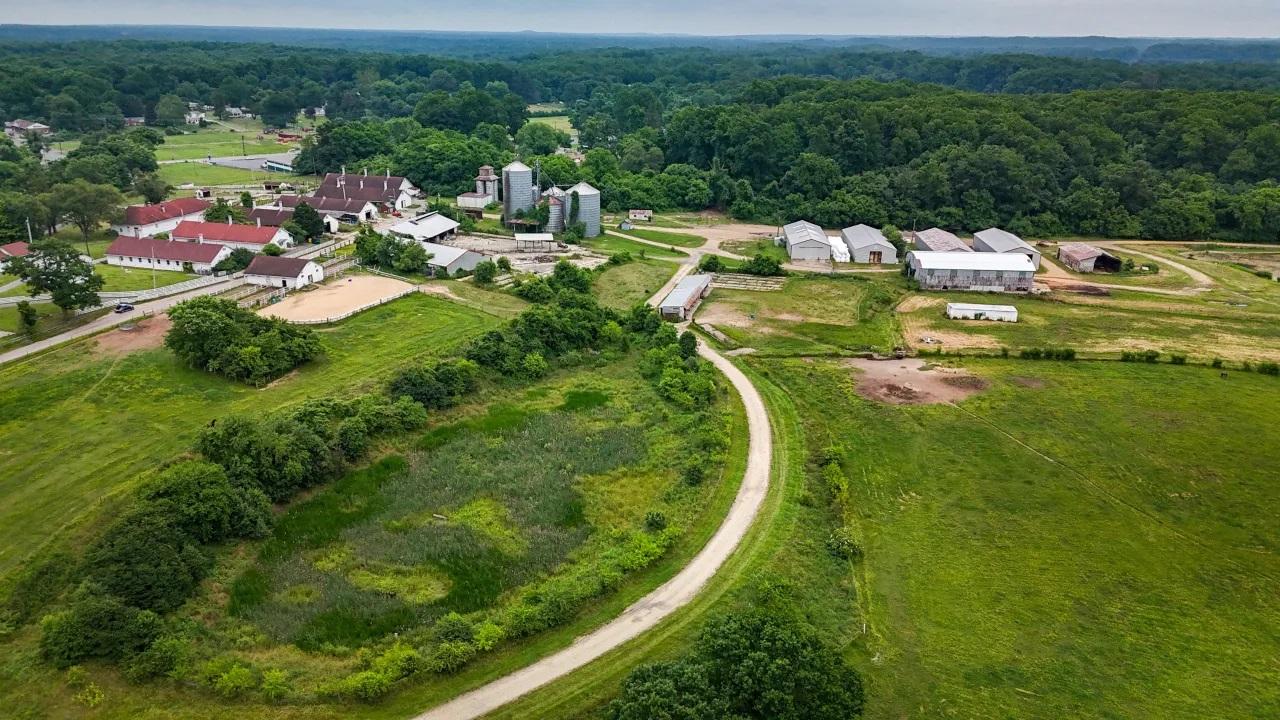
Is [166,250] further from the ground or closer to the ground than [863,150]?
closer to the ground

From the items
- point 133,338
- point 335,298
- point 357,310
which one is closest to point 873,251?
point 357,310

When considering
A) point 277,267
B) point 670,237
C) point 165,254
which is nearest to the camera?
point 277,267

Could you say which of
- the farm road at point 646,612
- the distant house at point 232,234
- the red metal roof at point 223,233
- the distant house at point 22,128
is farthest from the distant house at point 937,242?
the distant house at point 22,128

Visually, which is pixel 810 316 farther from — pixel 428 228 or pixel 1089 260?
pixel 428 228

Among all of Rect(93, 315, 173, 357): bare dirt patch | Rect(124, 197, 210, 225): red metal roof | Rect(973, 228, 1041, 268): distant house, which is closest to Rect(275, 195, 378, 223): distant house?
Rect(124, 197, 210, 225): red metal roof

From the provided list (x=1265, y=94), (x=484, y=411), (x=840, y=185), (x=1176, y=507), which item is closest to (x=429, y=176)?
(x=840, y=185)

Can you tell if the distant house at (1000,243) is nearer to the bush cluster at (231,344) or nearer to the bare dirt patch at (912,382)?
the bare dirt patch at (912,382)

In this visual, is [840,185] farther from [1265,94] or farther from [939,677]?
[939,677]
